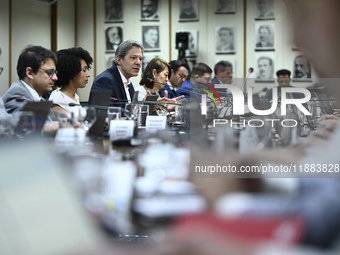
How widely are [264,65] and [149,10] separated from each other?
92.8 inches

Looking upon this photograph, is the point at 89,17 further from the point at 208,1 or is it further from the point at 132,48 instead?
the point at 132,48

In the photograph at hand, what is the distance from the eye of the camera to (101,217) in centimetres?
45

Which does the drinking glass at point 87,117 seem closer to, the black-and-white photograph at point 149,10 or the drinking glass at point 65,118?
the drinking glass at point 65,118

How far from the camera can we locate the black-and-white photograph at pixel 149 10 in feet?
30.8

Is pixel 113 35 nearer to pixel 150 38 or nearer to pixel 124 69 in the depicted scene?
pixel 150 38

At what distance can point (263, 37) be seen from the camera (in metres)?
8.94

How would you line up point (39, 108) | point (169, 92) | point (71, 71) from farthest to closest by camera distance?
point (169, 92)
point (71, 71)
point (39, 108)

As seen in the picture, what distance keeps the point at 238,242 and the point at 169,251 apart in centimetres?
5

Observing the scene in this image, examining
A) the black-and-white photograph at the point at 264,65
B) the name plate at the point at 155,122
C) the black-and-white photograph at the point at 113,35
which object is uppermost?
the black-and-white photograph at the point at 113,35

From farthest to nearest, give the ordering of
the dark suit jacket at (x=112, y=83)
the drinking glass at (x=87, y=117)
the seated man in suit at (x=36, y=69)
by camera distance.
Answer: the dark suit jacket at (x=112, y=83)
the seated man in suit at (x=36, y=69)
the drinking glass at (x=87, y=117)

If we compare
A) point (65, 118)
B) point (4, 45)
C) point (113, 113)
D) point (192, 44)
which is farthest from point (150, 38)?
point (65, 118)

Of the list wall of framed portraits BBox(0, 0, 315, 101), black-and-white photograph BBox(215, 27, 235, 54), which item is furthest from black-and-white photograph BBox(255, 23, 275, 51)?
black-and-white photograph BBox(215, 27, 235, 54)

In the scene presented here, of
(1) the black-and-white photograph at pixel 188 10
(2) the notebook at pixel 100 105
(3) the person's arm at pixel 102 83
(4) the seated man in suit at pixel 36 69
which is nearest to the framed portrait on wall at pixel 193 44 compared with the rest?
(1) the black-and-white photograph at pixel 188 10

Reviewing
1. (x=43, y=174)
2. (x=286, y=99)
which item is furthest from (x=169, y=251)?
(x=286, y=99)
